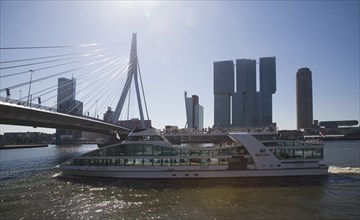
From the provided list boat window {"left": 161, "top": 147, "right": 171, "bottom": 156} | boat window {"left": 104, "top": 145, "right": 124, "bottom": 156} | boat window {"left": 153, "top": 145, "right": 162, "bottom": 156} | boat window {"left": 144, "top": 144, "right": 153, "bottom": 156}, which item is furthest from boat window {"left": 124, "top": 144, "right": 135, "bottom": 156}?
boat window {"left": 161, "top": 147, "right": 171, "bottom": 156}

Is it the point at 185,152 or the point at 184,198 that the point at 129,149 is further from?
the point at 184,198

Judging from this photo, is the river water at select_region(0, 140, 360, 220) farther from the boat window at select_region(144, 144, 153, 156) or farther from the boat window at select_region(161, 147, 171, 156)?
the boat window at select_region(144, 144, 153, 156)

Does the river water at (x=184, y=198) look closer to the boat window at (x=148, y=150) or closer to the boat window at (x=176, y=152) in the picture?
the boat window at (x=176, y=152)

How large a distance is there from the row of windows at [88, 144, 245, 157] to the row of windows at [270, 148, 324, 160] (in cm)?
414

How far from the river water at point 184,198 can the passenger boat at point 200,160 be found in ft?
3.14

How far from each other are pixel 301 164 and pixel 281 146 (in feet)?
9.12

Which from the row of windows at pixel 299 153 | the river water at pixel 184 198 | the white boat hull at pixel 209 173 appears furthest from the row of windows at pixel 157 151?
the row of windows at pixel 299 153

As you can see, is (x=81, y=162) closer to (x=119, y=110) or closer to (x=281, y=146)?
(x=281, y=146)

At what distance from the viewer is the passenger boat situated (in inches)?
1320

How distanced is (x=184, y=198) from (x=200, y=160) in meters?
9.35

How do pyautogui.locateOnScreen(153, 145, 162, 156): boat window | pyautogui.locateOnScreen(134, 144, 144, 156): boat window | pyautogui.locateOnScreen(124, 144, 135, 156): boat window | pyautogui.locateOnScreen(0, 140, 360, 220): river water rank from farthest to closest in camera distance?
pyautogui.locateOnScreen(124, 144, 135, 156): boat window < pyautogui.locateOnScreen(134, 144, 144, 156): boat window < pyautogui.locateOnScreen(153, 145, 162, 156): boat window < pyautogui.locateOnScreen(0, 140, 360, 220): river water

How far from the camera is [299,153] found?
1375 inches

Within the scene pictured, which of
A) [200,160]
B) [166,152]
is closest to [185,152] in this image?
[200,160]

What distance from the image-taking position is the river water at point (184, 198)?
2086cm
